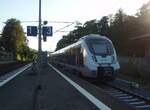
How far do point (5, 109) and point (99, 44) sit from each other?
1415 cm

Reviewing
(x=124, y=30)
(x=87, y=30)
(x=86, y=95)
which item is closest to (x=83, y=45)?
(x=86, y=95)

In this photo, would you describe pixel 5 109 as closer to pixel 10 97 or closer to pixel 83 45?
pixel 10 97

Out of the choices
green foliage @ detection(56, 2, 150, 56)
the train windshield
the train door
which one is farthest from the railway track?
green foliage @ detection(56, 2, 150, 56)

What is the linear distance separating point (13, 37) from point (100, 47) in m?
107

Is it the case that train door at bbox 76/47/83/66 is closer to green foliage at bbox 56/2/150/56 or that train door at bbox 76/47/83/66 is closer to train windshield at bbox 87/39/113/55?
train windshield at bbox 87/39/113/55

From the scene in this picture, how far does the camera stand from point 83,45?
2545cm

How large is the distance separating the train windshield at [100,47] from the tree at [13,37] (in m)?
104

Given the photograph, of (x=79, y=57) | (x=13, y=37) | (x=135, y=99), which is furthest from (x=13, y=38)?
(x=135, y=99)

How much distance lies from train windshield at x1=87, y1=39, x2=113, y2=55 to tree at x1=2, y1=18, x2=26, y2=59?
104m

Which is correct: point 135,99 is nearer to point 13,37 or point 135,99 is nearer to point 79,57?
point 79,57

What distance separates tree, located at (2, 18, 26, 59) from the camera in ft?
419

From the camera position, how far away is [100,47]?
970 inches

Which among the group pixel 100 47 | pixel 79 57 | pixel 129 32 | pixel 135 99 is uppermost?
pixel 129 32

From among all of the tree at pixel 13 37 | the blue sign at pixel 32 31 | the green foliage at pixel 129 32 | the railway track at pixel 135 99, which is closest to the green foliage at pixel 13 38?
the tree at pixel 13 37
